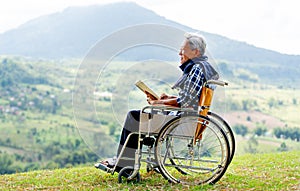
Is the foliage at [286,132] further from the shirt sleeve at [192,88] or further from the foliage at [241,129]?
the shirt sleeve at [192,88]

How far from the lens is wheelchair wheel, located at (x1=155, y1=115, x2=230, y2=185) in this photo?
6.14m

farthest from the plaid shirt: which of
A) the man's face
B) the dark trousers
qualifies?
the dark trousers

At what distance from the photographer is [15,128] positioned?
67625 mm

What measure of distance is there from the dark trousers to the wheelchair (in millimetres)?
62

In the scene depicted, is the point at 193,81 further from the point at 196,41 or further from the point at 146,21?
the point at 146,21

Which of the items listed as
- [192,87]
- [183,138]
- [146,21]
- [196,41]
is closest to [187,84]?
[192,87]

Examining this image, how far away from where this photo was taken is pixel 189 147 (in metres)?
6.35

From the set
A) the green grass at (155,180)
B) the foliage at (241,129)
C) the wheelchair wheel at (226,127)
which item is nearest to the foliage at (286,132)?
the foliage at (241,129)

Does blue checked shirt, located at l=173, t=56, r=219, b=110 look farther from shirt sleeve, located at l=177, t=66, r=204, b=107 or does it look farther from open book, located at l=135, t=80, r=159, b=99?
open book, located at l=135, t=80, r=159, b=99

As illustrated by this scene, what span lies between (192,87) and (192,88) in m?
0.01

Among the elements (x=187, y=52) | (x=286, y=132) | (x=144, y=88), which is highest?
(x=286, y=132)

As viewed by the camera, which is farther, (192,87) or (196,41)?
(196,41)

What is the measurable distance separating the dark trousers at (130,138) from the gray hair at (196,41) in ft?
3.69

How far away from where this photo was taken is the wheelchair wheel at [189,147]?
6.14 meters
